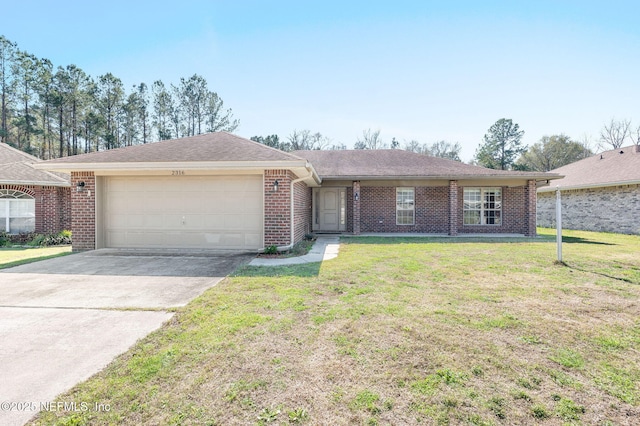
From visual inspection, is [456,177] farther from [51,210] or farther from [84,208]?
[51,210]

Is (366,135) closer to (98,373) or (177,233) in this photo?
(177,233)

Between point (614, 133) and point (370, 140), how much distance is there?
28749 millimetres

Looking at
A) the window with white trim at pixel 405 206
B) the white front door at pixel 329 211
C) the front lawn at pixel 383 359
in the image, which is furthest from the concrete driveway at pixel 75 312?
the window with white trim at pixel 405 206

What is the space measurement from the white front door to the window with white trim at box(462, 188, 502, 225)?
5.78m

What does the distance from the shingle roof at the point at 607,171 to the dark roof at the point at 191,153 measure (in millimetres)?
13145

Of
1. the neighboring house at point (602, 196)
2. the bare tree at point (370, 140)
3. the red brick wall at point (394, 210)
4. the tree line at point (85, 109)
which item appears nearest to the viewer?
the red brick wall at point (394, 210)

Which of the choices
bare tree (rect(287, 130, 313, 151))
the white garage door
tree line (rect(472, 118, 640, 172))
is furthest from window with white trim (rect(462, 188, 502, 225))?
bare tree (rect(287, 130, 313, 151))

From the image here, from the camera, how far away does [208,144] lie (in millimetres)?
9852

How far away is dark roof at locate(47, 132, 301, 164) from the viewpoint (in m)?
8.30

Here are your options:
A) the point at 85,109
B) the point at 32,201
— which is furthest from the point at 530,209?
the point at 85,109

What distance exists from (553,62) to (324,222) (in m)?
10.6

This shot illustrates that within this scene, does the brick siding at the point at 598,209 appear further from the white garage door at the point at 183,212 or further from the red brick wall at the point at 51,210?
the red brick wall at the point at 51,210

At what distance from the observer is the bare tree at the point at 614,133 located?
117 feet

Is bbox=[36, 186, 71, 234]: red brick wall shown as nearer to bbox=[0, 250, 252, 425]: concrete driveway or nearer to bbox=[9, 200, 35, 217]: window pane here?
bbox=[9, 200, 35, 217]: window pane
